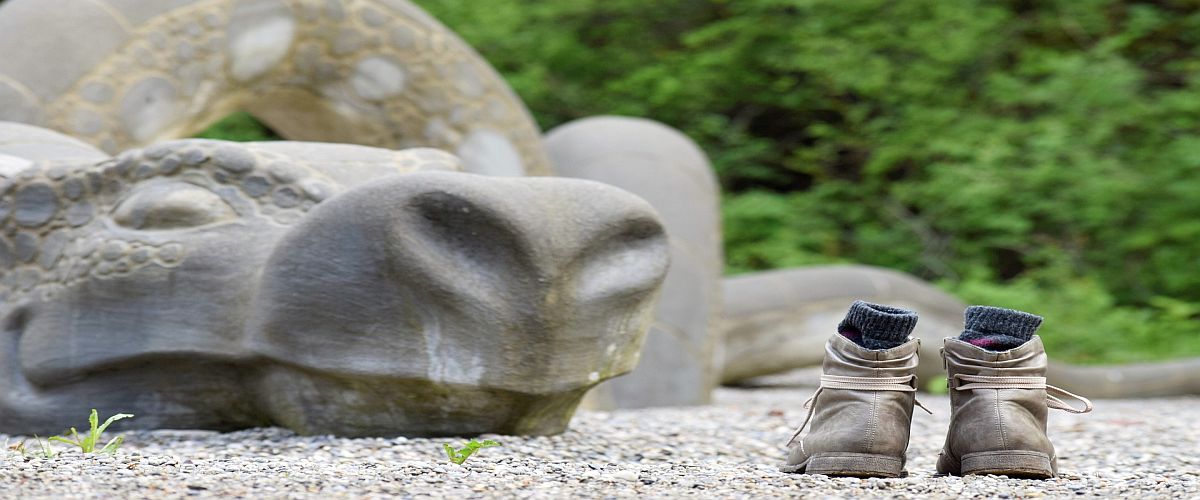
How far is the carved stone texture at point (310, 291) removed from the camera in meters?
2.08

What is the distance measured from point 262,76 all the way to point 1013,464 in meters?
2.72

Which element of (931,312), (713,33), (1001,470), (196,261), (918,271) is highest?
(713,33)

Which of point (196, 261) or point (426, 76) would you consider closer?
point (196, 261)

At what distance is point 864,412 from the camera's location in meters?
A: 1.91

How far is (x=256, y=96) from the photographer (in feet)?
13.2

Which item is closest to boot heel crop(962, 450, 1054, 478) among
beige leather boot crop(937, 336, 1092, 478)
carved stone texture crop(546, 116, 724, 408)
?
beige leather boot crop(937, 336, 1092, 478)

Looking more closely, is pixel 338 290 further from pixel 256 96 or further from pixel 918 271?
pixel 918 271

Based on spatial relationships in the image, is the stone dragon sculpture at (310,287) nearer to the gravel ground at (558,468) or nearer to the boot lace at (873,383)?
the gravel ground at (558,468)

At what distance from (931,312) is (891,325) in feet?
11.0

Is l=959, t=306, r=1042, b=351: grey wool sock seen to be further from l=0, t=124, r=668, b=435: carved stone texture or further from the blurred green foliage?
the blurred green foliage

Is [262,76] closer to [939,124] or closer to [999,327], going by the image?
[999,327]

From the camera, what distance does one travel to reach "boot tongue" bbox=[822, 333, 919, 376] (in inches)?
75.7

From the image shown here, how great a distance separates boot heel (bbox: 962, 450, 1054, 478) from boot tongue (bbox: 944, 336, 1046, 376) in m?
0.12

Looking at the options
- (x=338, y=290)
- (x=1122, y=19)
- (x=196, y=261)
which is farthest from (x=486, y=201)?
(x=1122, y=19)
